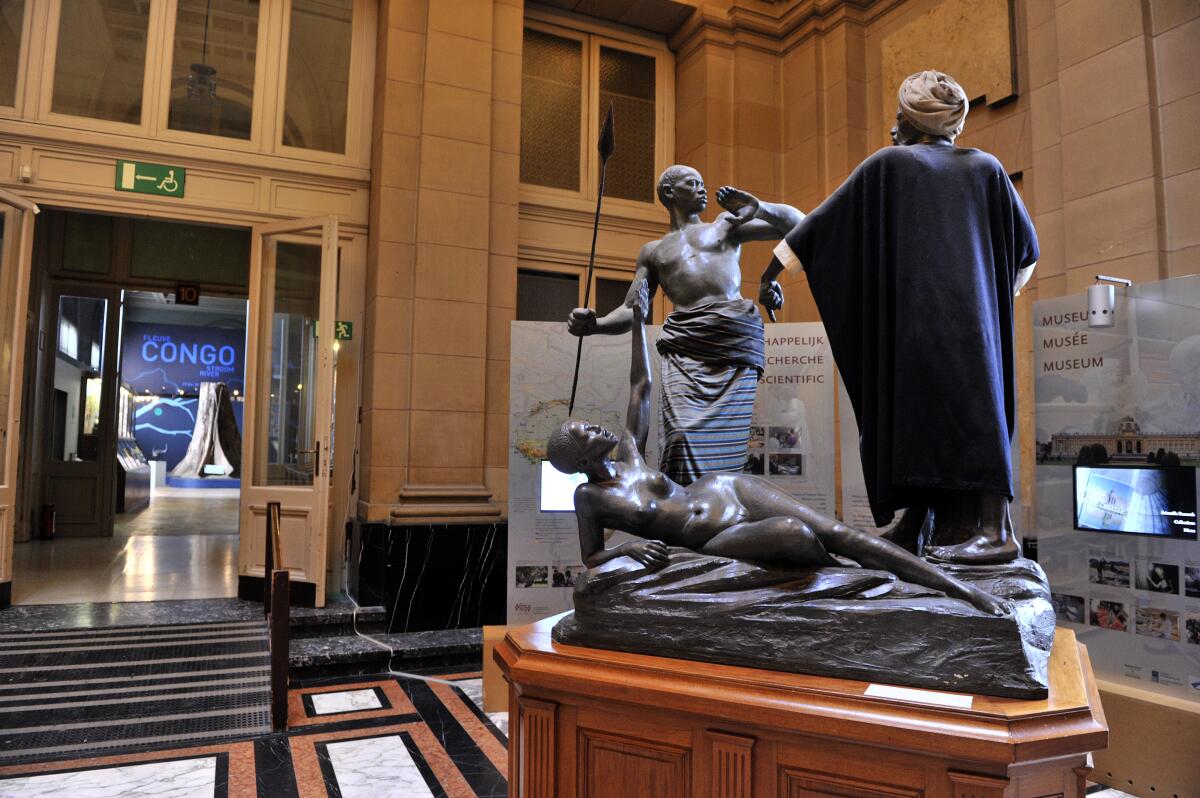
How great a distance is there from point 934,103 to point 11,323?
266 inches

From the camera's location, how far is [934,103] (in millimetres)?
1984

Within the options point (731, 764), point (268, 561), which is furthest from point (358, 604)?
point (731, 764)

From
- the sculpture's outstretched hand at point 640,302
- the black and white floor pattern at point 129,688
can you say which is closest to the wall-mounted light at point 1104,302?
the sculpture's outstretched hand at point 640,302

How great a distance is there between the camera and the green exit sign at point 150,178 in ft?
21.3

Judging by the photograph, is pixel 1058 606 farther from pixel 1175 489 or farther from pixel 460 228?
pixel 460 228

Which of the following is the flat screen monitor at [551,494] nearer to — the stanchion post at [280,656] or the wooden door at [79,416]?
the stanchion post at [280,656]

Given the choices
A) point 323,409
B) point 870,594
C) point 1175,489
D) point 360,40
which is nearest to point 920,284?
point 870,594

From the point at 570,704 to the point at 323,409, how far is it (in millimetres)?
4801

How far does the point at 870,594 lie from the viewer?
1738 millimetres

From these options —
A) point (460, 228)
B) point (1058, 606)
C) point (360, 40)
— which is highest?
point (360, 40)

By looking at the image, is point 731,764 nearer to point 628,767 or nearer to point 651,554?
Answer: point 628,767

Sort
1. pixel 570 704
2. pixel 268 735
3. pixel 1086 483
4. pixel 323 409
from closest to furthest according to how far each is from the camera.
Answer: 1. pixel 570 704
2. pixel 1086 483
3. pixel 268 735
4. pixel 323 409

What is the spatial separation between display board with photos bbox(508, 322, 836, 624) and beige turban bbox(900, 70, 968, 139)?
10.3ft

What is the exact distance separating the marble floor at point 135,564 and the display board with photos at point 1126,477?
6188mm
